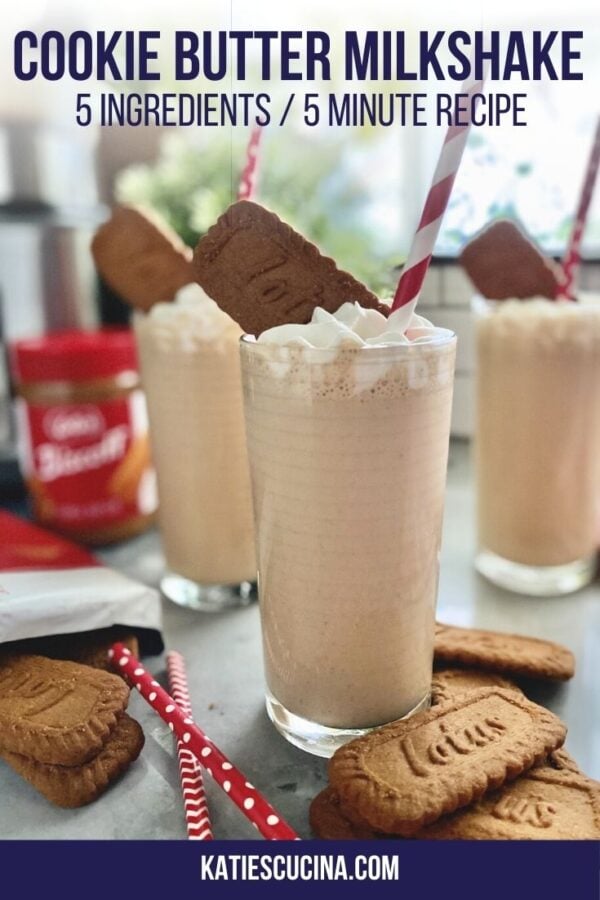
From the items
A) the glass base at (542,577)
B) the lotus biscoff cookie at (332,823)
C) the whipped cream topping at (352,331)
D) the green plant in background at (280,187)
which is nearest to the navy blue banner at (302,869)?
the lotus biscoff cookie at (332,823)

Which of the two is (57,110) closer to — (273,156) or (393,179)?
(273,156)

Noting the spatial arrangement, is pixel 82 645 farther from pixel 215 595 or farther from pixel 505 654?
pixel 505 654

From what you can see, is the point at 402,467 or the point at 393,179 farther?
the point at 393,179

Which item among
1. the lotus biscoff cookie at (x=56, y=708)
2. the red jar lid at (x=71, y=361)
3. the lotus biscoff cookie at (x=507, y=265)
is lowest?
the lotus biscoff cookie at (x=56, y=708)

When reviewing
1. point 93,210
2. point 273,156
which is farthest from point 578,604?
point 93,210

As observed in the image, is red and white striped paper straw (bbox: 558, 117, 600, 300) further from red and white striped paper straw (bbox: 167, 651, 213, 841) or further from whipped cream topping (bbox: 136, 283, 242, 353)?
red and white striped paper straw (bbox: 167, 651, 213, 841)

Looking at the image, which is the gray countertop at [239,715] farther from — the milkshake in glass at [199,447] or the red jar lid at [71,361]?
the red jar lid at [71,361]

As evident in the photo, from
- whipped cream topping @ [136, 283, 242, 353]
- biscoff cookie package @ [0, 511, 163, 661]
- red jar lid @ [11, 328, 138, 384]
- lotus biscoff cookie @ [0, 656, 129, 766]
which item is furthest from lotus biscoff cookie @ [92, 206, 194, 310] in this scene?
lotus biscoff cookie @ [0, 656, 129, 766]
